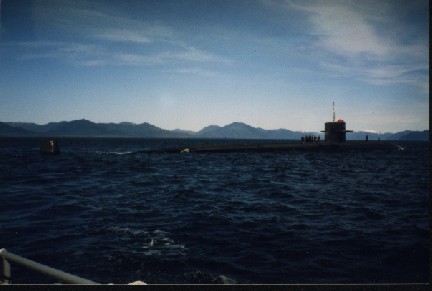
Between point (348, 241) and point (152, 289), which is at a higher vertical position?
point (152, 289)

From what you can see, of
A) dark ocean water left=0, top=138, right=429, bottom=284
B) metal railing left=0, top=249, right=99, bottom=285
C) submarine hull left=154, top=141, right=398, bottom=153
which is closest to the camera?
metal railing left=0, top=249, right=99, bottom=285

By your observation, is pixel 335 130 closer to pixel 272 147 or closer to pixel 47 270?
Result: pixel 272 147

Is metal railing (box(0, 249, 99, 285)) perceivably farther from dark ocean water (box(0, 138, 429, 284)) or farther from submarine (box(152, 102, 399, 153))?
submarine (box(152, 102, 399, 153))

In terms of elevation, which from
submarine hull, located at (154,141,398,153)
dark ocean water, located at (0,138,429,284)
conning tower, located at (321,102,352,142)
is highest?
conning tower, located at (321,102,352,142)

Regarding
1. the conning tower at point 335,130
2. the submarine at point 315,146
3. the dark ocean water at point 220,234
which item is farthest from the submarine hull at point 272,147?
the dark ocean water at point 220,234

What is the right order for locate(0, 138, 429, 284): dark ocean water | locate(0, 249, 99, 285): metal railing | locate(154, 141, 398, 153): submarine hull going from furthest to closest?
locate(154, 141, 398, 153): submarine hull, locate(0, 138, 429, 284): dark ocean water, locate(0, 249, 99, 285): metal railing

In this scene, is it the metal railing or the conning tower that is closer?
the metal railing

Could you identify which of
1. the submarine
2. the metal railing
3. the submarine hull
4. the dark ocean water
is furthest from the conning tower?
the metal railing

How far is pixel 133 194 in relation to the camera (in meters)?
21.6

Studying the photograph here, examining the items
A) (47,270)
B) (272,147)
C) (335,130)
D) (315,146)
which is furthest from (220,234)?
(335,130)

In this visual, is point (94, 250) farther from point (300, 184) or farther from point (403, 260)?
point (300, 184)

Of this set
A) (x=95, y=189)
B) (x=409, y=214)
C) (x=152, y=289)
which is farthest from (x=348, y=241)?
(x=95, y=189)

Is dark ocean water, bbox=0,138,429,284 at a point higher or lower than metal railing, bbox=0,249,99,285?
lower

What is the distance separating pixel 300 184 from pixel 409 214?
10774 mm
